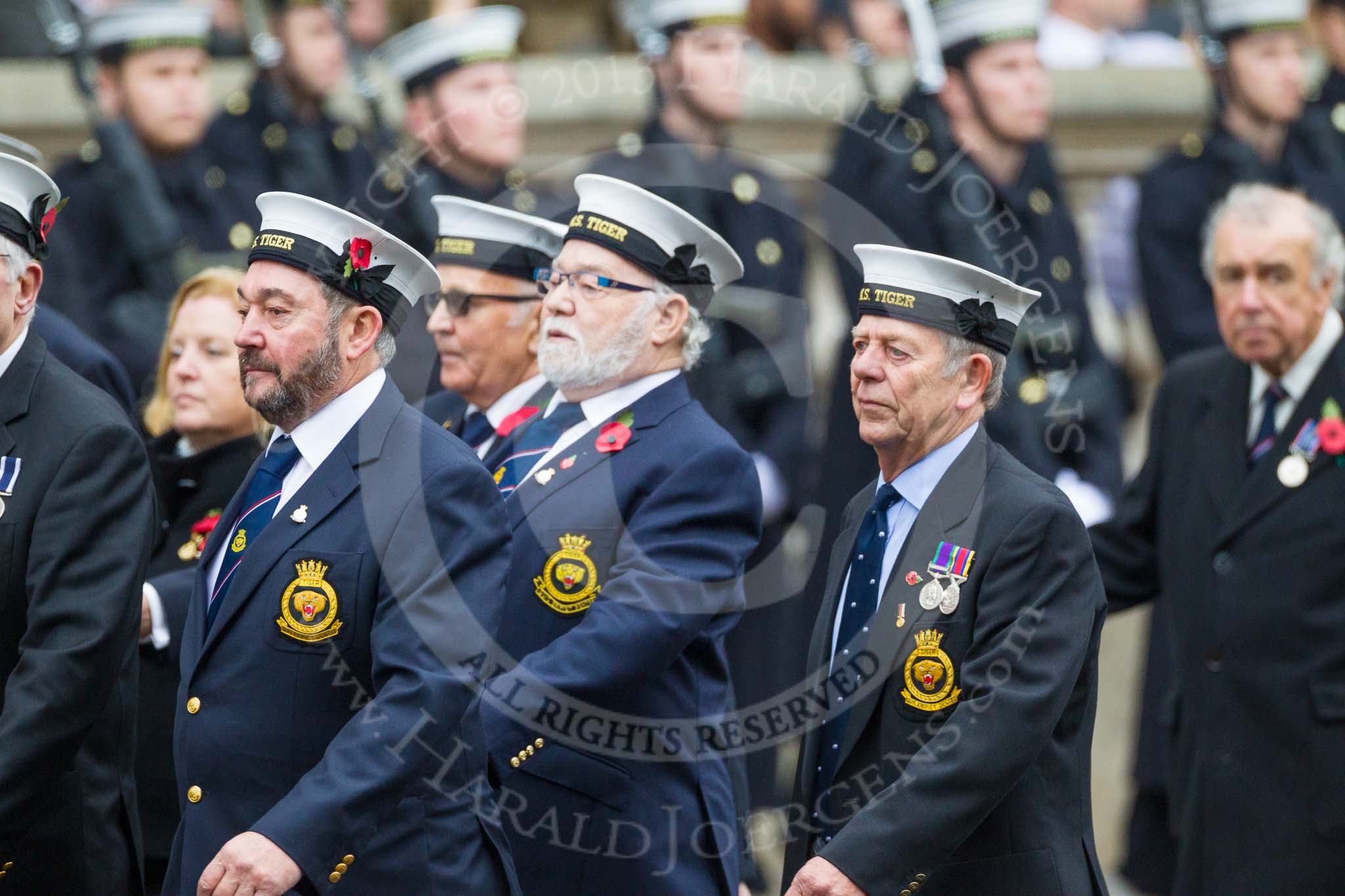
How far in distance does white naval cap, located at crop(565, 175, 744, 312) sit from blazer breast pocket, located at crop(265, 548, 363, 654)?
1.21 meters

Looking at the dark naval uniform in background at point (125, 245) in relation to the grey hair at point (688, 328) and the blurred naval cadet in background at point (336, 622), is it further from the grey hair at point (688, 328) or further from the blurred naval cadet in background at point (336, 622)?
the blurred naval cadet in background at point (336, 622)

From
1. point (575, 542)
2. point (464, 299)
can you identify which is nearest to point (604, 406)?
point (575, 542)

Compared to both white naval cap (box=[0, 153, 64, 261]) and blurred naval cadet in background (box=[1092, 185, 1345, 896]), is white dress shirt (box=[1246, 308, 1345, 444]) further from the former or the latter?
white naval cap (box=[0, 153, 64, 261])

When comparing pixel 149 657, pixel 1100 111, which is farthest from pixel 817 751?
pixel 1100 111

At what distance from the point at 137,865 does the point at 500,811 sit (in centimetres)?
80

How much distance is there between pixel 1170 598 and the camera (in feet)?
17.8

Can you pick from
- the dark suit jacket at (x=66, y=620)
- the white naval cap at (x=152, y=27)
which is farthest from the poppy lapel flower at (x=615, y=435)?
the white naval cap at (x=152, y=27)

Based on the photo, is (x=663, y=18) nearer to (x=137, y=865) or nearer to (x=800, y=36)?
(x=800, y=36)

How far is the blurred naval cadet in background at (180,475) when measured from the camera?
493cm

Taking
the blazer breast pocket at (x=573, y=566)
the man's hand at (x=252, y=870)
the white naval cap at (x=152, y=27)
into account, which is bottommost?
the man's hand at (x=252, y=870)

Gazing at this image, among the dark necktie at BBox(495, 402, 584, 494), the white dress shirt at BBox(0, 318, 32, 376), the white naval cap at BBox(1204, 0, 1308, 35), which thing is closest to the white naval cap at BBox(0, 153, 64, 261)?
the white dress shirt at BBox(0, 318, 32, 376)

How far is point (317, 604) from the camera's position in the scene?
3902 millimetres

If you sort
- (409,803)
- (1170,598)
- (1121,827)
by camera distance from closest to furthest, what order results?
(409,803)
(1170,598)
(1121,827)

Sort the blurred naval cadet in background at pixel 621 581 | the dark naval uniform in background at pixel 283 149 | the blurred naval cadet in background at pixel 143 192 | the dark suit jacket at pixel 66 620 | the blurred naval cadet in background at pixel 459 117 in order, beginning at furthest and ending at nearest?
the dark naval uniform in background at pixel 283 149 → the blurred naval cadet in background at pixel 459 117 → the blurred naval cadet in background at pixel 143 192 → the blurred naval cadet in background at pixel 621 581 → the dark suit jacket at pixel 66 620
